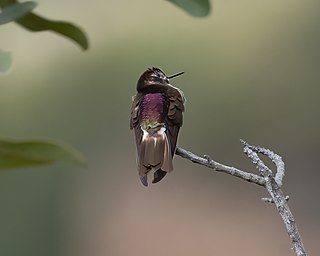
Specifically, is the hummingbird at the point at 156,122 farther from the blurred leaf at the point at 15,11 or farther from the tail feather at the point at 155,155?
the blurred leaf at the point at 15,11

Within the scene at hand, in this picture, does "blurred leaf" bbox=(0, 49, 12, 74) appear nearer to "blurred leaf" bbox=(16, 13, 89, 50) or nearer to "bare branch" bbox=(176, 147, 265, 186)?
"blurred leaf" bbox=(16, 13, 89, 50)

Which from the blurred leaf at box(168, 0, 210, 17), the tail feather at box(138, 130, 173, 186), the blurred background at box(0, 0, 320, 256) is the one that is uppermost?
the blurred background at box(0, 0, 320, 256)

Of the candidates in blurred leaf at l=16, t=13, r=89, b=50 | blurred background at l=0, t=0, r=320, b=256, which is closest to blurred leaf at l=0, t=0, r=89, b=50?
blurred leaf at l=16, t=13, r=89, b=50

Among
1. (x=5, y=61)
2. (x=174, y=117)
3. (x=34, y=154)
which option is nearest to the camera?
(x=34, y=154)

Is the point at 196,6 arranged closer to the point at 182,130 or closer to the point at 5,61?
the point at 5,61

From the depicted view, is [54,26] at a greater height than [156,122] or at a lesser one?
lesser

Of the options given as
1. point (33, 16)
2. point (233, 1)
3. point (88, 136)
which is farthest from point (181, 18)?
point (33, 16)

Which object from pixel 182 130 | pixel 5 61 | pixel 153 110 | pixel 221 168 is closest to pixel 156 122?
pixel 153 110
